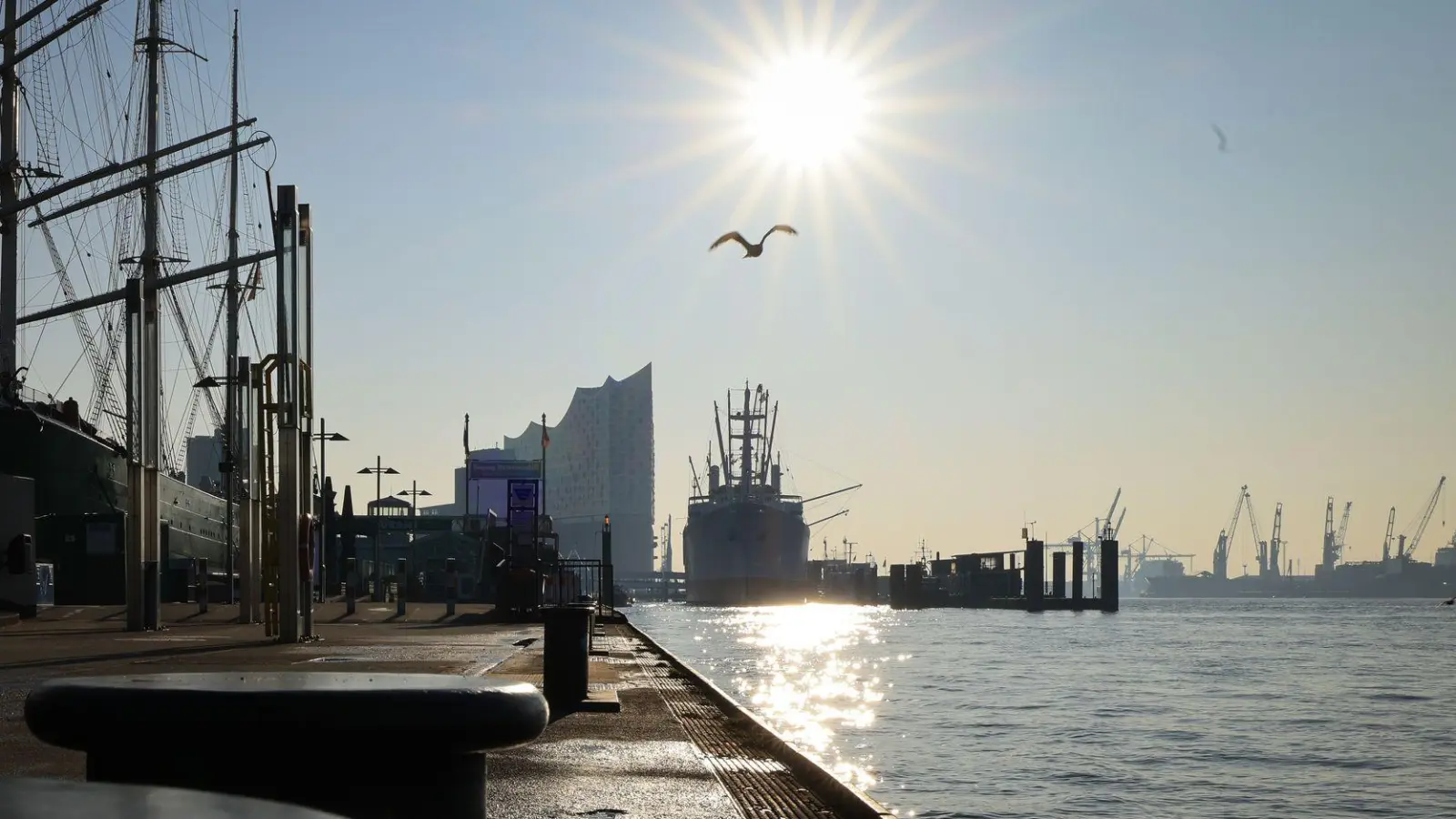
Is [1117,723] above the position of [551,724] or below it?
below

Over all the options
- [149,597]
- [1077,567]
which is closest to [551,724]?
[149,597]

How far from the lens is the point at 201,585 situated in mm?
45781

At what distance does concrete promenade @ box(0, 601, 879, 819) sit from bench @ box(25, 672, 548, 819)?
4 cm

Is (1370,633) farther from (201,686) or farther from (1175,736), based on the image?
(201,686)

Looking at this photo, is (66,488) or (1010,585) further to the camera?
(1010,585)

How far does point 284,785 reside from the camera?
4.25 metres

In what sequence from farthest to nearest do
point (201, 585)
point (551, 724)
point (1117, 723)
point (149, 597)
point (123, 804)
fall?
point (201, 585) → point (1117, 723) → point (149, 597) → point (551, 724) → point (123, 804)

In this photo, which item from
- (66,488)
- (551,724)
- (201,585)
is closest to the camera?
(551,724)

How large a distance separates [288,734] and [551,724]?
10.5 meters

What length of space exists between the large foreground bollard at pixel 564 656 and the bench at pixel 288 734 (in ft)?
37.0

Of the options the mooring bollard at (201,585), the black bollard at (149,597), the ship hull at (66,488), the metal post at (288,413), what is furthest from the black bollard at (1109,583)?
the metal post at (288,413)

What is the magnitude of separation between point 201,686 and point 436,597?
269 feet

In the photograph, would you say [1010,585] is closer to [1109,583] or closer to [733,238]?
[1109,583]

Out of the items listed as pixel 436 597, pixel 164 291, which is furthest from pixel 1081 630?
pixel 164 291
